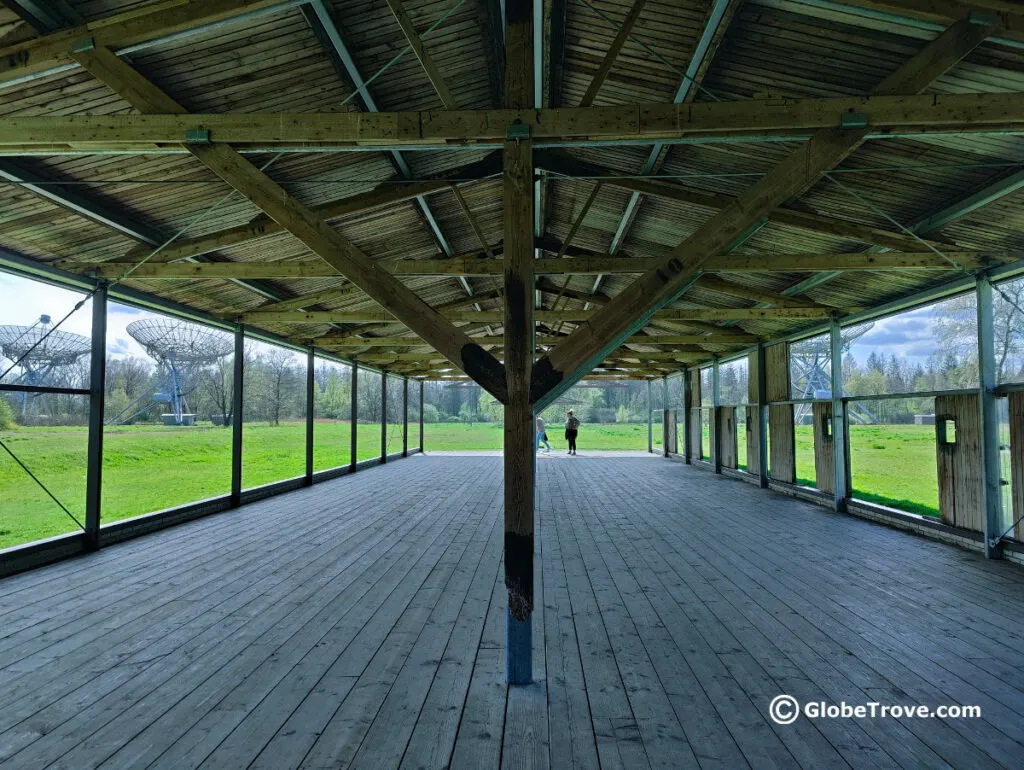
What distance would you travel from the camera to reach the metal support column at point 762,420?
39.8 ft

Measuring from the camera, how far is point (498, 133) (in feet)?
11.1

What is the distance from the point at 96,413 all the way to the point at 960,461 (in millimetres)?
10122

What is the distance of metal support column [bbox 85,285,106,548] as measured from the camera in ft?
20.5

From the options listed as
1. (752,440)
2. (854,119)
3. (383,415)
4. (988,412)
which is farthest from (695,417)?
(854,119)

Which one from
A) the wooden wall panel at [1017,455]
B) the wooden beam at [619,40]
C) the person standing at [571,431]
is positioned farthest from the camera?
the person standing at [571,431]

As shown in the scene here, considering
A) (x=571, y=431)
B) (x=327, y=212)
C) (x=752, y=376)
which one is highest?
(x=327, y=212)

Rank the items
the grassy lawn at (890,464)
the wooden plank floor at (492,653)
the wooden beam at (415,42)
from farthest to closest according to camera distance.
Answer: the grassy lawn at (890,464)
the wooden beam at (415,42)
the wooden plank floor at (492,653)

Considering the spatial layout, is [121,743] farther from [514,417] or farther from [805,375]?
[805,375]

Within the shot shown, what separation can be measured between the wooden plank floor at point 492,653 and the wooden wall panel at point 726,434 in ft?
24.7

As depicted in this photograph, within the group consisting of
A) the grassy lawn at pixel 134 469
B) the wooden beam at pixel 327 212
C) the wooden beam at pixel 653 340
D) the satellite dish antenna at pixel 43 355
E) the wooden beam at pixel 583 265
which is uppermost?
the wooden beam at pixel 327 212

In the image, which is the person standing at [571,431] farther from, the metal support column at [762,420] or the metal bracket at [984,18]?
the metal bracket at [984,18]

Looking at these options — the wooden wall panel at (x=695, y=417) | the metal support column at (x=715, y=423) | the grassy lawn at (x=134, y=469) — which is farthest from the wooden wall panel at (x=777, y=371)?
the grassy lawn at (x=134, y=469)

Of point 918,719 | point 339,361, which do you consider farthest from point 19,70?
point 339,361

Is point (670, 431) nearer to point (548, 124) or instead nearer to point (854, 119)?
point (854, 119)
